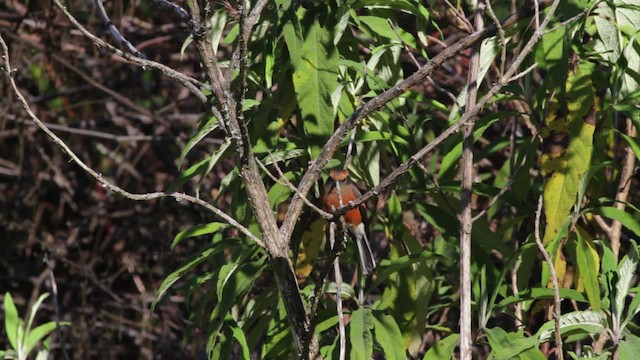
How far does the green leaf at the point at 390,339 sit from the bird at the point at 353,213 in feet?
0.55

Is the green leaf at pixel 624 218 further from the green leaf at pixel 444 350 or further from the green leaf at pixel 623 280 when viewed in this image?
the green leaf at pixel 444 350

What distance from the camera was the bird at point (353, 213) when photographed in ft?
7.41

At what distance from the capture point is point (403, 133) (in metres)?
2.31

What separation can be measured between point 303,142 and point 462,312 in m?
0.60

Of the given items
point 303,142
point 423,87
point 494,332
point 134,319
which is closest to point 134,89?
point 134,319

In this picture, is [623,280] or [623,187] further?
[623,187]

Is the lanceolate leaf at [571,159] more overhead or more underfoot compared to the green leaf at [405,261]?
more overhead

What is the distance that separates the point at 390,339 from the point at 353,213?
22.4 inches

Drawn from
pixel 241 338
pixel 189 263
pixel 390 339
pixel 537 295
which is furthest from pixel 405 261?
pixel 189 263

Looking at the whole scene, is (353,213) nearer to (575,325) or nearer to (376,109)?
(575,325)

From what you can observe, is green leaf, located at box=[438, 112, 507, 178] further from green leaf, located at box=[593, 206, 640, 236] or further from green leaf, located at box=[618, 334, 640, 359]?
green leaf, located at box=[618, 334, 640, 359]

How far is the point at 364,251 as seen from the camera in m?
2.42

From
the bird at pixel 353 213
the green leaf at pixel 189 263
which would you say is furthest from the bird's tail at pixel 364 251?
the green leaf at pixel 189 263

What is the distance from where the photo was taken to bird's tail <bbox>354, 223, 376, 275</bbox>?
2314 mm
